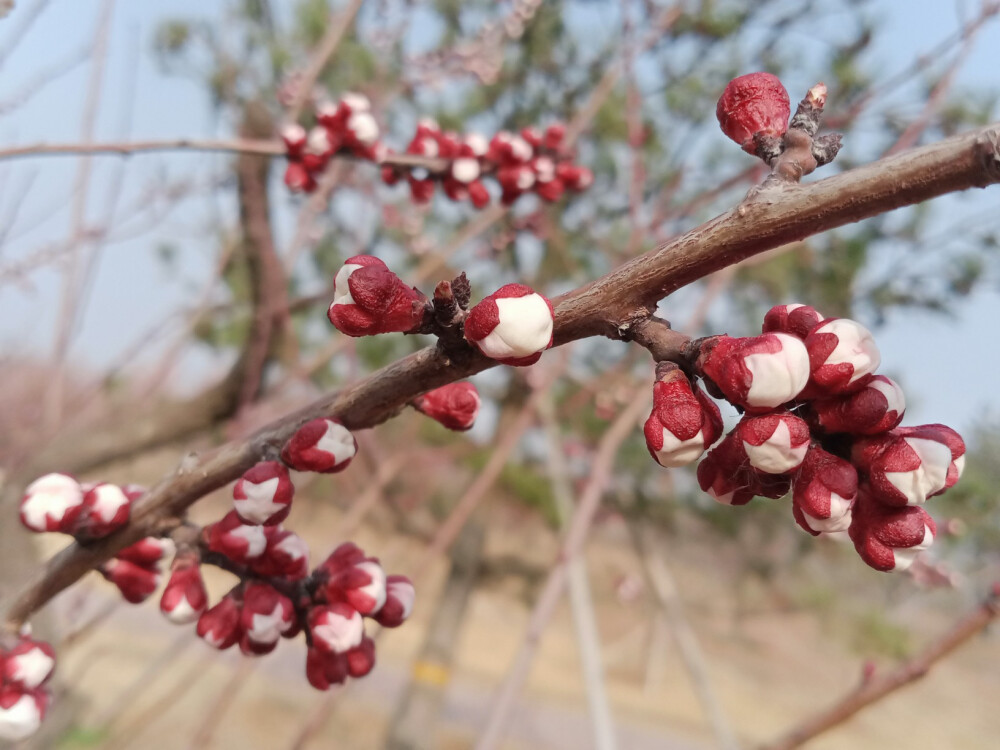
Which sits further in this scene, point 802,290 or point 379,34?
point 802,290

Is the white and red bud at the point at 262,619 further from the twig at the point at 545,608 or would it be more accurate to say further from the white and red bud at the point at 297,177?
the white and red bud at the point at 297,177

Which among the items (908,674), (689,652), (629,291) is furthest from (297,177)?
(689,652)

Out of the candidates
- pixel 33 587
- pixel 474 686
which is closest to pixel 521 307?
pixel 33 587

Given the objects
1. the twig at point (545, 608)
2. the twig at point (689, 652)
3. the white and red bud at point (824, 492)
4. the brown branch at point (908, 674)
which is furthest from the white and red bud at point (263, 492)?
the twig at point (689, 652)

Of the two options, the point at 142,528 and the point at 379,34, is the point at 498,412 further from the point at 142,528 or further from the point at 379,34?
the point at 142,528

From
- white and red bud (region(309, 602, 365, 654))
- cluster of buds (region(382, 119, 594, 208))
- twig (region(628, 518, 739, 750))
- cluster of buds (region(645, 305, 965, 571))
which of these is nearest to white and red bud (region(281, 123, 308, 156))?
cluster of buds (region(382, 119, 594, 208))

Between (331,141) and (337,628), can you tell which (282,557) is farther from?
(331,141)
